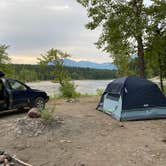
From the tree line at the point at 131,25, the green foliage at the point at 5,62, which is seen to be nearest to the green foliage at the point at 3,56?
the green foliage at the point at 5,62

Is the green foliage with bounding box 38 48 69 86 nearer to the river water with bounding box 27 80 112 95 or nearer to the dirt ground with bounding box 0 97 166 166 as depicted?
the river water with bounding box 27 80 112 95

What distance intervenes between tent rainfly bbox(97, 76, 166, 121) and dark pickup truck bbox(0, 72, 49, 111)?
300cm

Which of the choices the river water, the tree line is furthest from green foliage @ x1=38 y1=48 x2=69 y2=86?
the tree line

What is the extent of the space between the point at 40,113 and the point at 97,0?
8.93 m

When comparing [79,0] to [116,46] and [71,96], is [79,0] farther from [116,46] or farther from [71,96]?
[71,96]

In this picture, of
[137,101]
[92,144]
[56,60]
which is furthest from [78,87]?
[92,144]

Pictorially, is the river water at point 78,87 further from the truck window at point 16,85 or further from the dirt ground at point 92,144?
the dirt ground at point 92,144

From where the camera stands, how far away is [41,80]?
3469 inches

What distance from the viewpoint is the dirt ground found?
631 centimetres

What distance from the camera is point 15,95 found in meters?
12.1

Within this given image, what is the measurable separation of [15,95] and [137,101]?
15.8 feet

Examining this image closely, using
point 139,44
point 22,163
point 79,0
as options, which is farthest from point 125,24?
point 22,163

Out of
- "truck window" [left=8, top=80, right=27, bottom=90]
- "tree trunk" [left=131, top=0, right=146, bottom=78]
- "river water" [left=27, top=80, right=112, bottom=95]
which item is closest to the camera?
"truck window" [left=8, top=80, right=27, bottom=90]

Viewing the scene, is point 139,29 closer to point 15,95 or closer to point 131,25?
point 131,25
